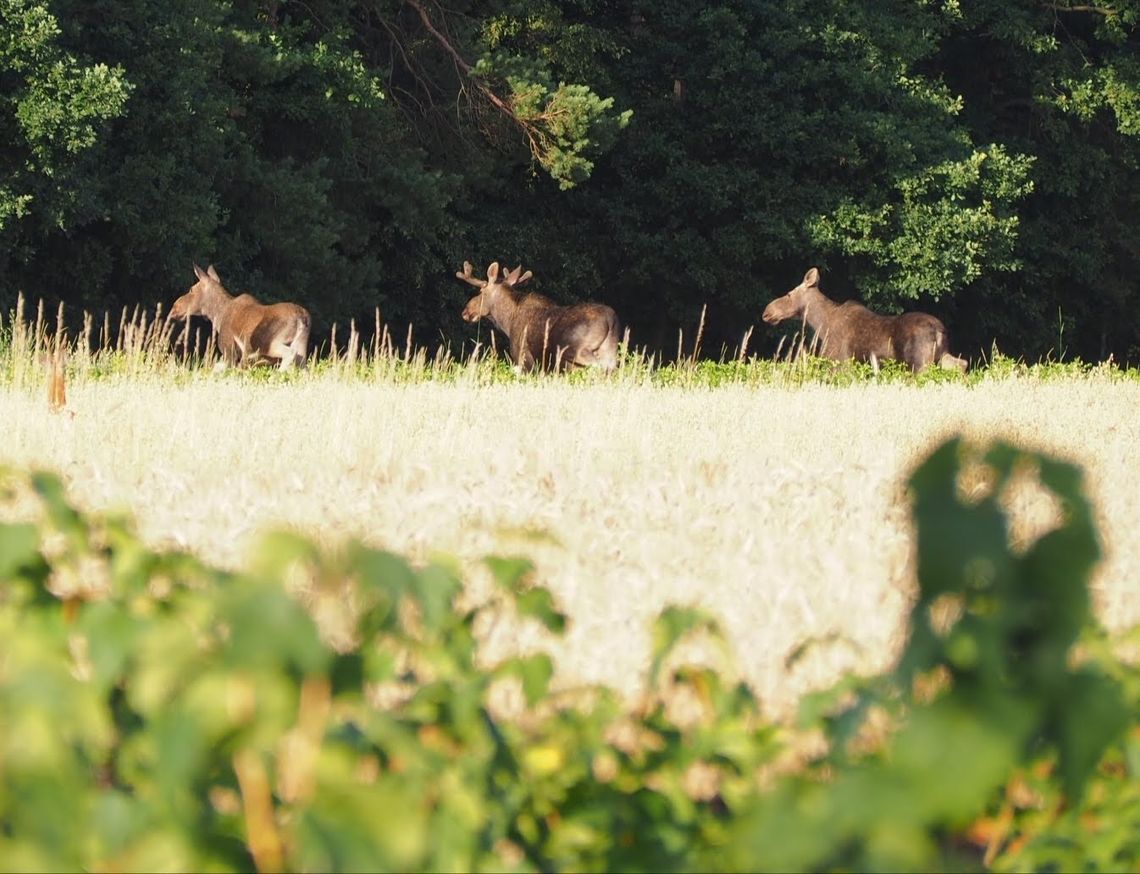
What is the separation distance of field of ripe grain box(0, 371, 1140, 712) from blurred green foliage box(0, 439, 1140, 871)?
378 millimetres

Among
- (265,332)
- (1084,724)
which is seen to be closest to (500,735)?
(1084,724)

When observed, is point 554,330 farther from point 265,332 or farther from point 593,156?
point 593,156

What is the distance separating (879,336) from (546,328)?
4.62 m

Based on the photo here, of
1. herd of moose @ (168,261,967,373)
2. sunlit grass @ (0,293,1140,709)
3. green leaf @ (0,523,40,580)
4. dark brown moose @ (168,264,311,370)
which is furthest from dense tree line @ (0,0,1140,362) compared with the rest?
green leaf @ (0,523,40,580)

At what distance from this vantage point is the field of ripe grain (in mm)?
5371

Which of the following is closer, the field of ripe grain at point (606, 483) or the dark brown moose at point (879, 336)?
the field of ripe grain at point (606, 483)

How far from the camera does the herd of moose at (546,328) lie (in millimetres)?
18016

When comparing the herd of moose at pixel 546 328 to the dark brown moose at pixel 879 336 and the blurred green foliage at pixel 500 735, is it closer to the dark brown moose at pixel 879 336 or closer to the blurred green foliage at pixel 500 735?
the dark brown moose at pixel 879 336

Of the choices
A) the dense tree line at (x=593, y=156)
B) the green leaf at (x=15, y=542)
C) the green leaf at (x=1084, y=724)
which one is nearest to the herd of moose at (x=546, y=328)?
the dense tree line at (x=593, y=156)

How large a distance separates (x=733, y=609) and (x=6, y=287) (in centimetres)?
1930

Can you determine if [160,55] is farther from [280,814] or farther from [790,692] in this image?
[280,814]

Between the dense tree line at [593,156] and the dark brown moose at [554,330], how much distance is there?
18.4 feet

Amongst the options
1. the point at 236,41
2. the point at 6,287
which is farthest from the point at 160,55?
the point at 6,287

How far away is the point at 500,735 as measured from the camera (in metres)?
3.06
